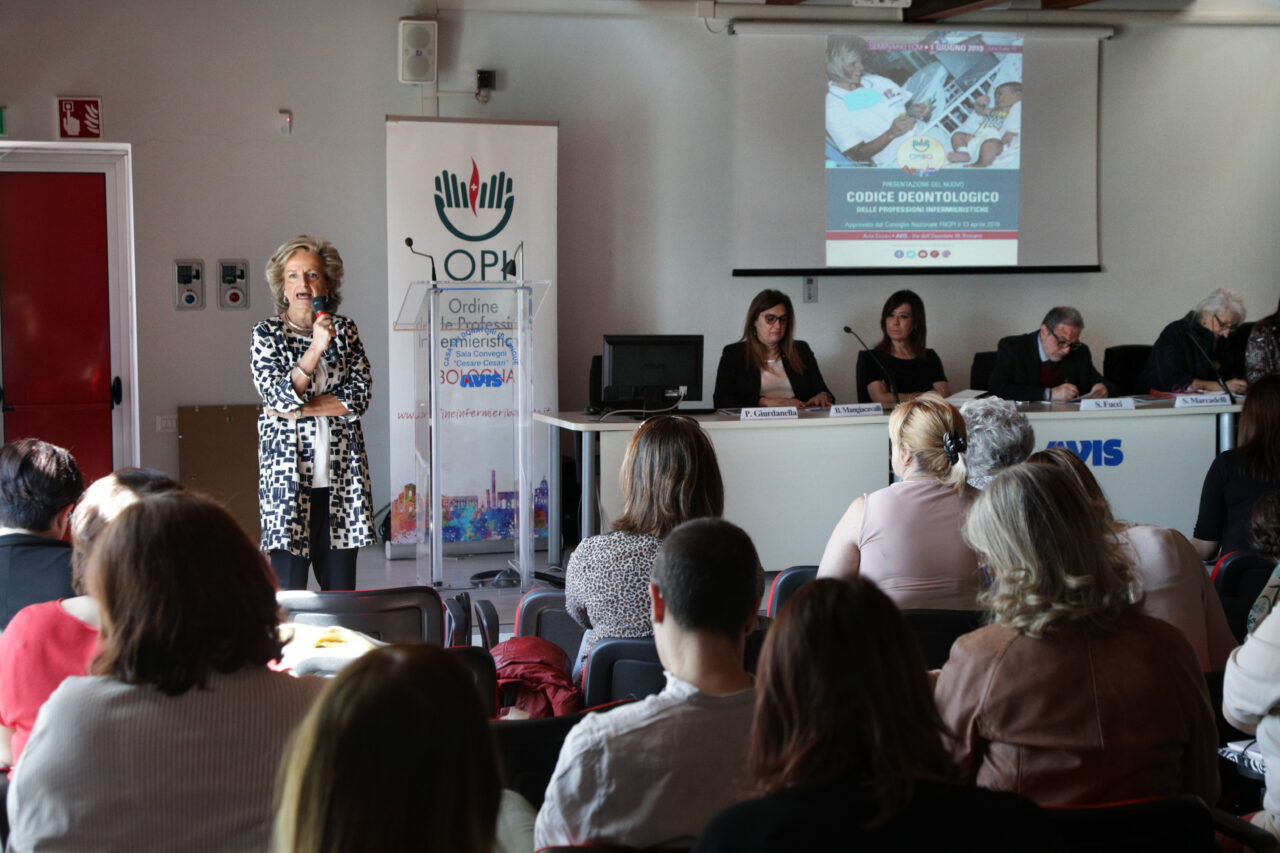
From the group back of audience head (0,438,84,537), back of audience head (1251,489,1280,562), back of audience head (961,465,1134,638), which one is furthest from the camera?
back of audience head (1251,489,1280,562)

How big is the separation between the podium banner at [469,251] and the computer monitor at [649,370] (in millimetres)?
826

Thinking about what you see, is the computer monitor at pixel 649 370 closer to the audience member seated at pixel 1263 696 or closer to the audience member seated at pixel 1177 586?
the audience member seated at pixel 1177 586

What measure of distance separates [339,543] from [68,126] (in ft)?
11.9

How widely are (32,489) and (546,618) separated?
1.21 meters

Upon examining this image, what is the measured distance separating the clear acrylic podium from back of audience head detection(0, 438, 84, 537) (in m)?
2.44

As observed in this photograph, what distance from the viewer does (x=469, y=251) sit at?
245 inches

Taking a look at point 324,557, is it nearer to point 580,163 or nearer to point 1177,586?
point 1177,586

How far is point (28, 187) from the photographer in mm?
6090

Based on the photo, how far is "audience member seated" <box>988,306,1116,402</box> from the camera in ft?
19.8

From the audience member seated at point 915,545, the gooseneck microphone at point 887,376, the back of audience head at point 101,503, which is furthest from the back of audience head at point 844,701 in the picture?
the gooseneck microphone at point 887,376

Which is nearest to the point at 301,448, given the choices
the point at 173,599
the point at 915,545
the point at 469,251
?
the point at 915,545

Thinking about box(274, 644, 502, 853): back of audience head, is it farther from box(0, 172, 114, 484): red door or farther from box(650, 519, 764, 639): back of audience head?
box(0, 172, 114, 484): red door

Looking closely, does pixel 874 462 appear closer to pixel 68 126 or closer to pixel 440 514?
pixel 440 514

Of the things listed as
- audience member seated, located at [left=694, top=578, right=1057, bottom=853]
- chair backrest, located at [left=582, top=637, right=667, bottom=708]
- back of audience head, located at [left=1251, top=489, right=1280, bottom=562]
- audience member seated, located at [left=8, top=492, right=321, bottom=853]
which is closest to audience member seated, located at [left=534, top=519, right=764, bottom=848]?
audience member seated, located at [left=694, top=578, right=1057, bottom=853]
